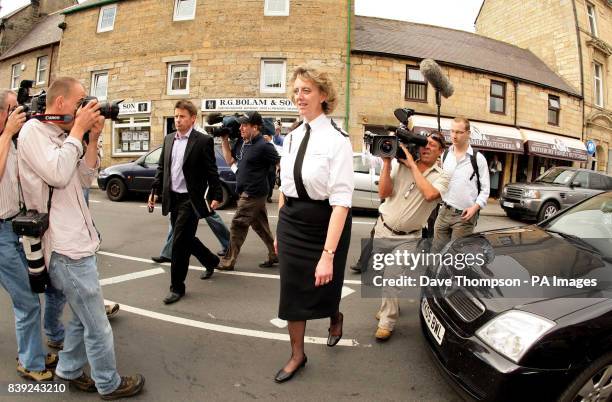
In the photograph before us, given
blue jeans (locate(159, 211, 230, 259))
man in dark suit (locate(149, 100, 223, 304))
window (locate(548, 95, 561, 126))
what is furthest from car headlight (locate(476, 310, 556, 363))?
window (locate(548, 95, 561, 126))

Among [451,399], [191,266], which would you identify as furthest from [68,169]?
[191,266]

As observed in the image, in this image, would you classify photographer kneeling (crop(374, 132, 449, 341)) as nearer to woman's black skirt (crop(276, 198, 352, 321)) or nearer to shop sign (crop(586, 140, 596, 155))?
woman's black skirt (crop(276, 198, 352, 321))

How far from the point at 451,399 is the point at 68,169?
258cm

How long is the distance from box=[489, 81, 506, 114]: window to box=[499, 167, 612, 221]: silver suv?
281 inches

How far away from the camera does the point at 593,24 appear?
22.5 meters

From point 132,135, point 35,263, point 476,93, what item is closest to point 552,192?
point 476,93

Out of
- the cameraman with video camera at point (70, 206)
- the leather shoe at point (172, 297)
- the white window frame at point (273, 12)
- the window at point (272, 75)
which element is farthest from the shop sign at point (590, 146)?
the cameraman with video camera at point (70, 206)

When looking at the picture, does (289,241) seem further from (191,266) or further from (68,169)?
(191,266)

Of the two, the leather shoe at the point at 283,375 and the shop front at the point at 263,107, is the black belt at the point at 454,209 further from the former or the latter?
the shop front at the point at 263,107

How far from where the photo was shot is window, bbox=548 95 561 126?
1950 centimetres

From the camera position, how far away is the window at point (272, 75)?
15688 millimetres

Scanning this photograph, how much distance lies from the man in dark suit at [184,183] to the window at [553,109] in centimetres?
2109

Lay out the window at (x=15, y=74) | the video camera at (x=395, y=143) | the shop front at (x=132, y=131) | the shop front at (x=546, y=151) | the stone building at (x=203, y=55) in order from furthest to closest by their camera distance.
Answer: the window at (x=15, y=74)
the shop front at (x=546, y=151)
the shop front at (x=132, y=131)
the stone building at (x=203, y=55)
the video camera at (x=395, y=143)

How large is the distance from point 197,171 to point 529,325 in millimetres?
3210
